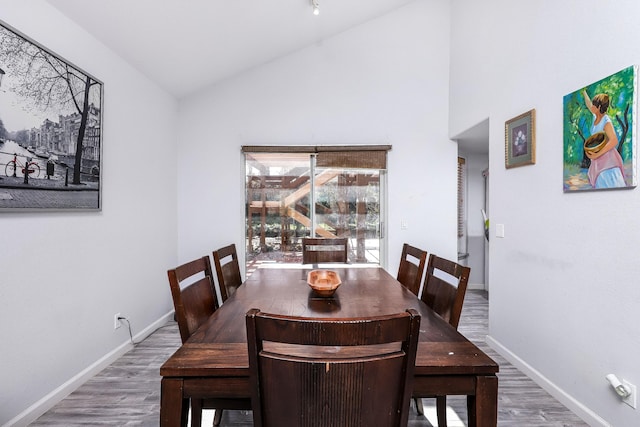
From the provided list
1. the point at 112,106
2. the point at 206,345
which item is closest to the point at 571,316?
the point at 206,345

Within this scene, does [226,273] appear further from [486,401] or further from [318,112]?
[318,112]

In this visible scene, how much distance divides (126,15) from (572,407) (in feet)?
12.8

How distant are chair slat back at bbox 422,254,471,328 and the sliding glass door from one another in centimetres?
204

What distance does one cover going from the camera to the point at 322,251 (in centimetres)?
274

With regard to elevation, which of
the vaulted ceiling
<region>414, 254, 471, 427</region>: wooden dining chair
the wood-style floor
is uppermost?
the vaulted ceiling

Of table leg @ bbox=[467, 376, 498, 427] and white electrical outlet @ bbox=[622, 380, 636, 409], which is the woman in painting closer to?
white electrical outlet @ bbox=[622, 380, 636, 409]

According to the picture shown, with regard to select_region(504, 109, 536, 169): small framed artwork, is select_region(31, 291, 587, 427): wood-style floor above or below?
below

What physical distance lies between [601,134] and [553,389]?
1.64 metres

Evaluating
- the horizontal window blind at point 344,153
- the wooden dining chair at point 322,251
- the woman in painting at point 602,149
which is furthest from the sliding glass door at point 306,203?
the woman in painting at point 602,149

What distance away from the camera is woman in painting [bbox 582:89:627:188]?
1604 mm

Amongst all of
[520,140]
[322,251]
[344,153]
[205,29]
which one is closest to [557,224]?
[520,140]

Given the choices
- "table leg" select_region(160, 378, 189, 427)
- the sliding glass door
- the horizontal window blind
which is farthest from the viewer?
the sliding glass door

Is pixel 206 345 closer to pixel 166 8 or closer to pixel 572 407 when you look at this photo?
pixel 572 407

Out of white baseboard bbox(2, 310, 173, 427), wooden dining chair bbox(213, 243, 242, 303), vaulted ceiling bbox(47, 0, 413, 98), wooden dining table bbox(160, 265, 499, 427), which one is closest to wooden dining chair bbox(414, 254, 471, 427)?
wooden dining table bbox(160, 265, 499, 427)
